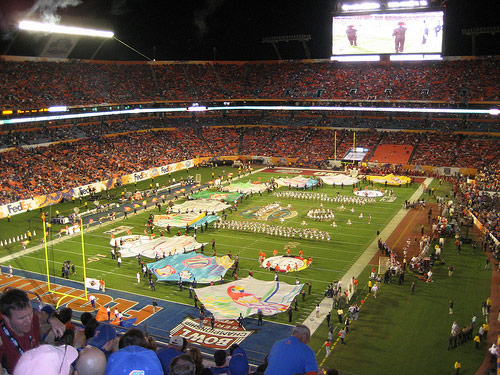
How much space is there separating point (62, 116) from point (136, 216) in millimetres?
18716

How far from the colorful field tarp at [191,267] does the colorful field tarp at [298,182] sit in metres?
19.8

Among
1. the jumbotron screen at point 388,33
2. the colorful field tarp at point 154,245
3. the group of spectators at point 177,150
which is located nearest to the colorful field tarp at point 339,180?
the group of spectators at point 177,150

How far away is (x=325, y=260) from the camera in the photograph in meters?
27.4

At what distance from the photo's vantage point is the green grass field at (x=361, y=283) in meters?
17.4

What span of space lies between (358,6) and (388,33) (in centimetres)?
462

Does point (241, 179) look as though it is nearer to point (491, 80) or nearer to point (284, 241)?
point (284, 241)

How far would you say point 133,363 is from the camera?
4.11m

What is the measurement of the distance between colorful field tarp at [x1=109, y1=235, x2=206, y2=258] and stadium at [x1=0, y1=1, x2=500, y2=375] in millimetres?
138

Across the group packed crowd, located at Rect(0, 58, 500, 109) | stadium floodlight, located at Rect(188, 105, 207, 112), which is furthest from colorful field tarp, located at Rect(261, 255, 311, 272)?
stadium floodlight, located at Rect(188, 105, 207, 112)

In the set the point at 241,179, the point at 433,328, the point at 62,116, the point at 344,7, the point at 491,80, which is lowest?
the point at 433,328

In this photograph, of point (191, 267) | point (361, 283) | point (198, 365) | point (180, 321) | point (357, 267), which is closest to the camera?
point (198, 365)

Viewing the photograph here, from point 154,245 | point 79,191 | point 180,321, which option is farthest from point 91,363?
point 79,191

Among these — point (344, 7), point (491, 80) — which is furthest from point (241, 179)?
point (491, 80)

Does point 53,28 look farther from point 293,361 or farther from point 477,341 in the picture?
point 293,361
